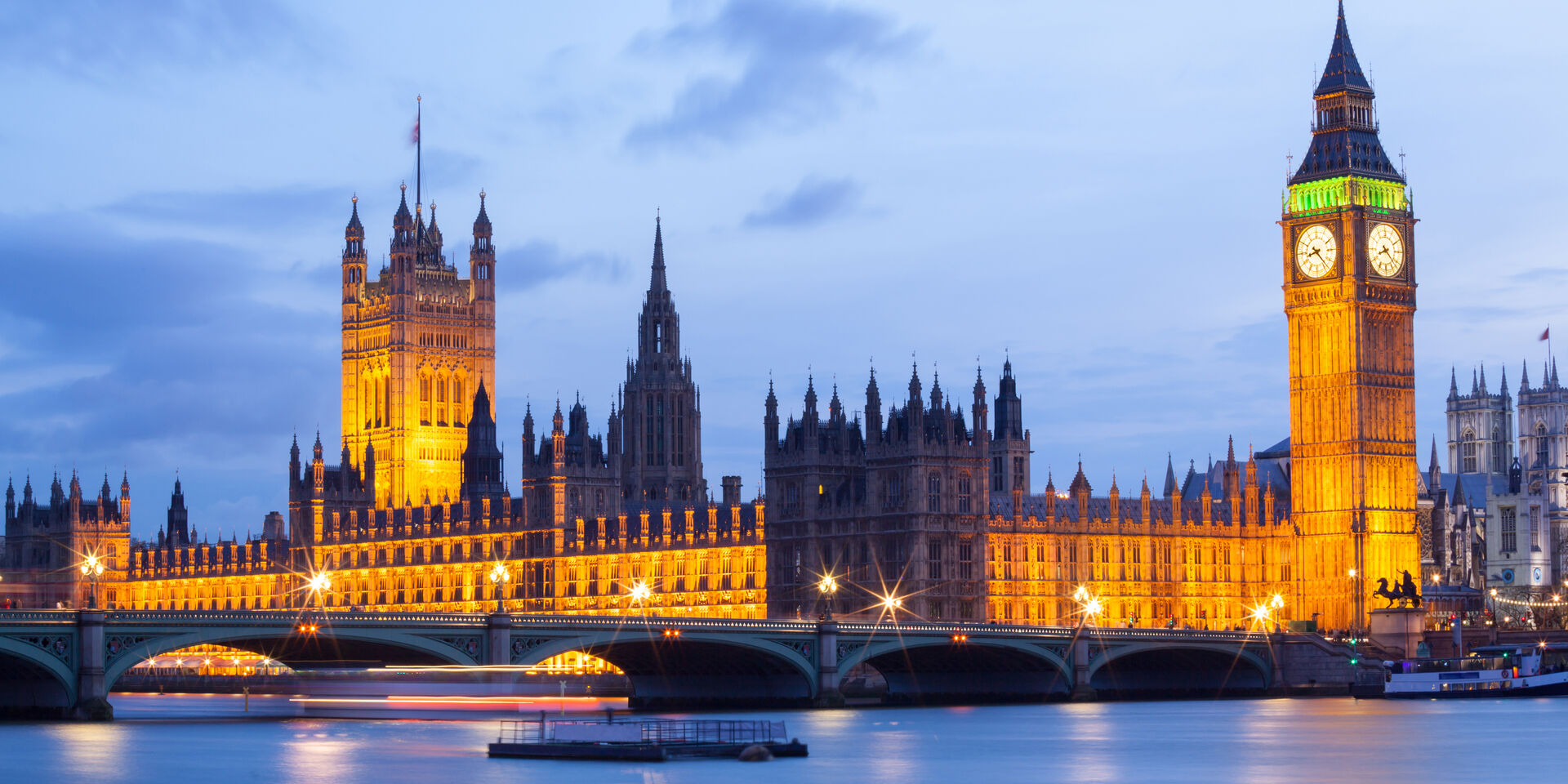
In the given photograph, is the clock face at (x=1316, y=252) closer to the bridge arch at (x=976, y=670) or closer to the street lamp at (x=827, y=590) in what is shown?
the street lamp at (x=827, y=590)

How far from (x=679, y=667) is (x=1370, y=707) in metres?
30.8

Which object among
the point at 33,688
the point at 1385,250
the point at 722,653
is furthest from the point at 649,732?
the point at 1385,250

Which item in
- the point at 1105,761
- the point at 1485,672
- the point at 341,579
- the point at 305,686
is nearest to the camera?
the point at 1105,761

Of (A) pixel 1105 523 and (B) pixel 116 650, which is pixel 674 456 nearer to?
(A) pixel 1105 523

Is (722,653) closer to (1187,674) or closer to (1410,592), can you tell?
(1187,674)

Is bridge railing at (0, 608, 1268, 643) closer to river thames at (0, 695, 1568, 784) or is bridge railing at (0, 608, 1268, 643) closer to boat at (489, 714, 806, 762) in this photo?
river thames at (0, 695, 1568, 784)

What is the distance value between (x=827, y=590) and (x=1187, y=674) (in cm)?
1978

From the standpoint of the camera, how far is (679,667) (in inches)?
4660

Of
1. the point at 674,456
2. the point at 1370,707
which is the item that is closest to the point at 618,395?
the point at 674,456

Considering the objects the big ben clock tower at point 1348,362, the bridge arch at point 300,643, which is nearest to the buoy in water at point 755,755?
the bridge arch at point 300,643

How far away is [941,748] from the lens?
88250 millimetres

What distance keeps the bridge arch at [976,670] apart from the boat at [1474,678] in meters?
16.3

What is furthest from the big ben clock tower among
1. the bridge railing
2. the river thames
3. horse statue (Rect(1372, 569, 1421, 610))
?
the river thames

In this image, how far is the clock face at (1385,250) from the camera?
15075cm
